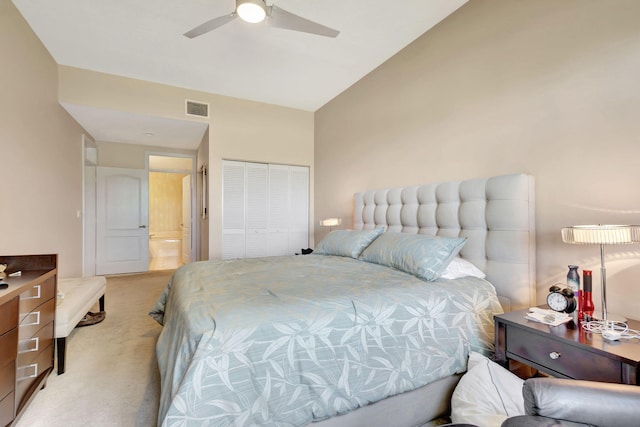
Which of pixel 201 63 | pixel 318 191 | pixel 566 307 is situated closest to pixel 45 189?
pixel 201 63

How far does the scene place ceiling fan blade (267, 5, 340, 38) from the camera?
213cm

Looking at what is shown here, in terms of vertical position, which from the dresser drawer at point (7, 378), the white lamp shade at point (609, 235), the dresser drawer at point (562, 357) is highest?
the white lamp shade at point (609, 235)

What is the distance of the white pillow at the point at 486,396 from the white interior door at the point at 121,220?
19.9ft

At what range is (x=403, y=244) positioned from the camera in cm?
232

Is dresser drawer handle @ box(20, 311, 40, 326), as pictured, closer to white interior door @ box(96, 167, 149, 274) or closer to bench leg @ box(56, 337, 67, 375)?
bench leg @ box(56, 337, 67, 375)

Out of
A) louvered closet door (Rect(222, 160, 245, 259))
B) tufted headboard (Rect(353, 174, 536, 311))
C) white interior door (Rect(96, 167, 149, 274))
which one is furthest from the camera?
white interior door (Rect(96, 167, 149, 274))

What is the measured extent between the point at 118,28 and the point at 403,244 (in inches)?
132

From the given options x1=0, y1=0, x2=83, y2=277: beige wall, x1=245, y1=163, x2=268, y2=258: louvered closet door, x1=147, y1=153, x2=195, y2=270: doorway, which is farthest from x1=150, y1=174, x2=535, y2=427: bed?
x1=147, y1=153, x2=195, y2=270: doorway

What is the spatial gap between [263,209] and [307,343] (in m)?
3.66

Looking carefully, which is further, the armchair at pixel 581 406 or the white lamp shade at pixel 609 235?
the white lamp shade at pixel 609 235

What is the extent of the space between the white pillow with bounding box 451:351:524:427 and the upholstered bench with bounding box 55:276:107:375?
8.38 feet

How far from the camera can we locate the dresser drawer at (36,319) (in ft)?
5.29

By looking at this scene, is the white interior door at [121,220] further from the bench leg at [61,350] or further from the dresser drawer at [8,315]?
the dresser drawer at [8,315]

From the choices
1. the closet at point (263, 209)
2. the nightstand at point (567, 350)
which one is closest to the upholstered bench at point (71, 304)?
the closet at point (263, 209)
